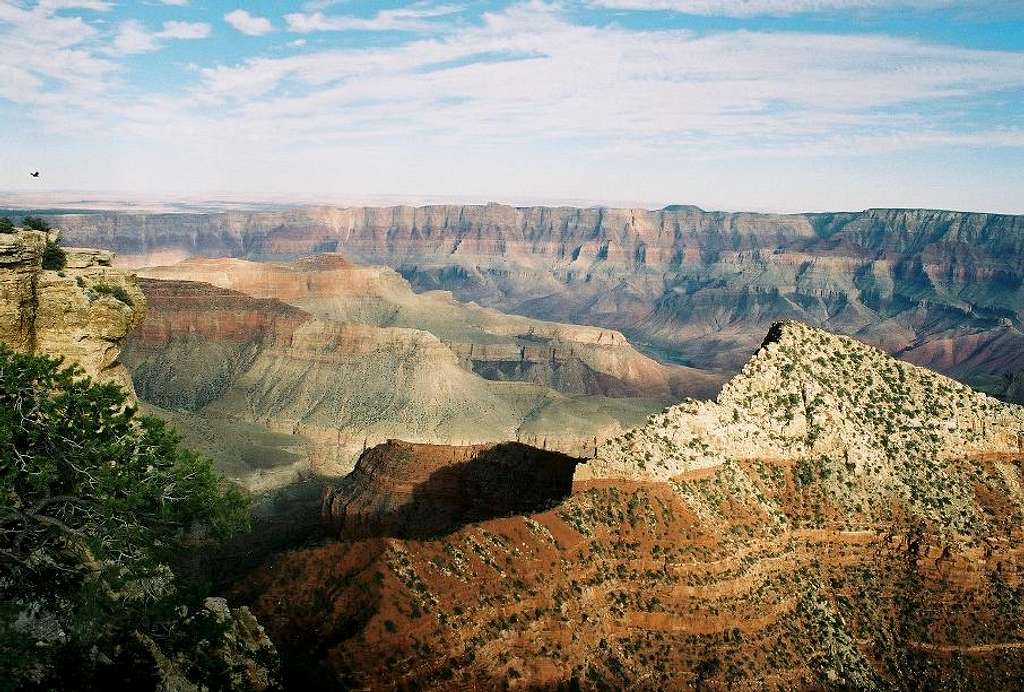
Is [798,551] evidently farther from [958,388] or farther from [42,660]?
[42,660]

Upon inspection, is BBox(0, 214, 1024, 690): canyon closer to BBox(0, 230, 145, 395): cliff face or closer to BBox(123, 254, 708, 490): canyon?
BBox(0, 230, 145, 395): cliff face

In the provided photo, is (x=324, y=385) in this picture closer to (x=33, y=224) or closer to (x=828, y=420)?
(x=33, y=224)

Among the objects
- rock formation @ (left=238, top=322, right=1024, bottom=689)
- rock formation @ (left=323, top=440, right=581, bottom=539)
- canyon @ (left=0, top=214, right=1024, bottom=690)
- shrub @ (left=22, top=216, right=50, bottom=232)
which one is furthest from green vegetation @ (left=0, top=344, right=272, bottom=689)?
rock formation @ (left=323, top=440, right=581, bottom=539)

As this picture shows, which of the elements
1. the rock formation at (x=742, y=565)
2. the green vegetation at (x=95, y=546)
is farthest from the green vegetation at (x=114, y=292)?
the rock formation at (x=742, y=565)

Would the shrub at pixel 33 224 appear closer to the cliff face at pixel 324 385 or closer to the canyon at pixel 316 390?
the canyon at pixel 316 390

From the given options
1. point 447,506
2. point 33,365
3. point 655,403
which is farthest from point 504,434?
point 33,365

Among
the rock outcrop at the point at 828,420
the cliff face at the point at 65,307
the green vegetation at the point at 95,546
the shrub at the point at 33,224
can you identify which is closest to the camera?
the green vegetation at the point at 95,546
